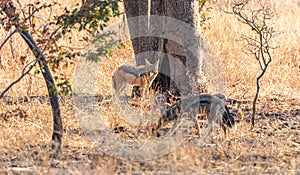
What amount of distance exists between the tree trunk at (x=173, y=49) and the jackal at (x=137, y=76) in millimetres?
186

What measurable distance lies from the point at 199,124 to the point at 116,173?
1.75 metres

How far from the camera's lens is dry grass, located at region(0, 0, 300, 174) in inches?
193

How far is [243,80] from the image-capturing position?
8.35m

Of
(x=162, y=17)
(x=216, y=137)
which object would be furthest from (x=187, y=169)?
(x=162, y=17)

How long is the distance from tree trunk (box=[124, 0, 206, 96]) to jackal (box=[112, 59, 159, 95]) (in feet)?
0.61

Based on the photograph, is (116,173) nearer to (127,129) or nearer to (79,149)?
(79,149)

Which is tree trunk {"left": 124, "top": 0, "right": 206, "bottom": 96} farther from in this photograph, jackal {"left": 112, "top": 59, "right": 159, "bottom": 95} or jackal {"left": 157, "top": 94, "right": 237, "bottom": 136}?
jackal {"left": 157, "top": 94, "right": 237, "bottom": 136}

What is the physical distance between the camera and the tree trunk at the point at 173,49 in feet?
21.8

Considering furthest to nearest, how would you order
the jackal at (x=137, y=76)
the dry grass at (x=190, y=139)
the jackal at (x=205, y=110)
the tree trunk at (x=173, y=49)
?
the jackal at (x=137, y=76), the tree trunk at (x=173, y=49), the jackal at (x=205, y=110), the dry grass at (x=190, y=139)

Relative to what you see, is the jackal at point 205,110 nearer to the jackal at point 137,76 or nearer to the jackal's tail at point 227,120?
the jackal's tail at point 227,120

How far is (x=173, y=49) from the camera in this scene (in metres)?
6.98

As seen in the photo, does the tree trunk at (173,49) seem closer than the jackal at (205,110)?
No

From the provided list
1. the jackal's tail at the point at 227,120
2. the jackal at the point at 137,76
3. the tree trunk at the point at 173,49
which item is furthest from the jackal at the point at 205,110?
the jackal at the point at 137,76

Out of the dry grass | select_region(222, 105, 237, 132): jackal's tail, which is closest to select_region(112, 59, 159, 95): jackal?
the dry grass
